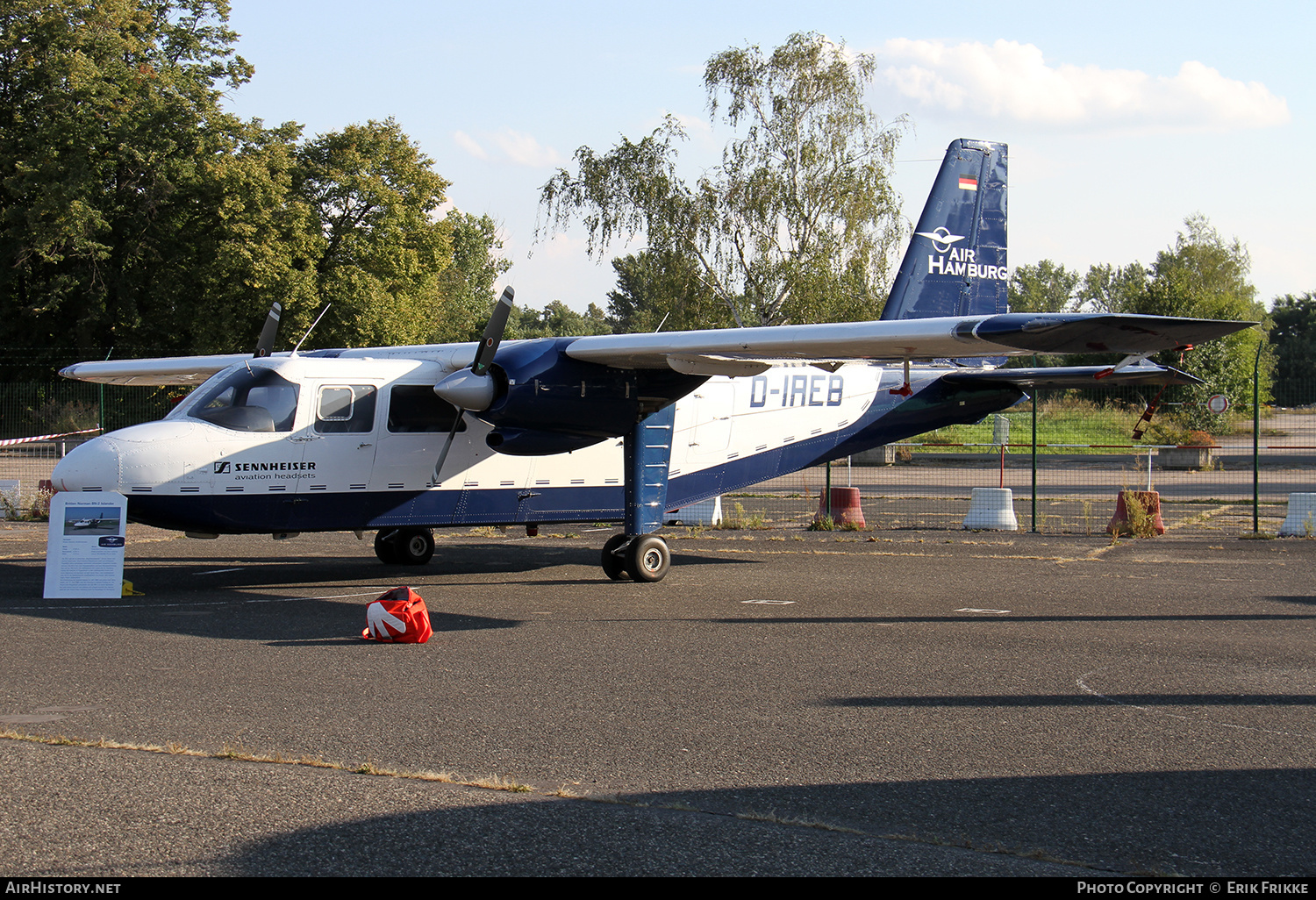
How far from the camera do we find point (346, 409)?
12.1 metres

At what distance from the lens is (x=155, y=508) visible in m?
11.1

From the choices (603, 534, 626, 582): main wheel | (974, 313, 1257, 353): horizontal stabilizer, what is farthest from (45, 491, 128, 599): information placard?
(974, 313, 1257, 353): horizontal stabilizer

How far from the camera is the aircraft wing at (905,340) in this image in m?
8.59

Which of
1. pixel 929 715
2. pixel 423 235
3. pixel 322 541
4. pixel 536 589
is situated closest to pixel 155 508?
pixel 536 589

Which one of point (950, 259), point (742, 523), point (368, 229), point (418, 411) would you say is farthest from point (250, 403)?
point (368, 229)

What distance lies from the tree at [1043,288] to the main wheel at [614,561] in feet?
398

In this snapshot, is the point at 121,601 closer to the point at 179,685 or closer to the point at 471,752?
the point at 179,685

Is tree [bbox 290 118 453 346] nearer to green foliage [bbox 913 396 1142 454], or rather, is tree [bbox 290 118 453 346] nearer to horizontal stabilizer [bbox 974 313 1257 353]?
green foliage [bbox 913 396 1142 454]

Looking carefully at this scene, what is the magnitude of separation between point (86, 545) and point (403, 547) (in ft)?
13.7

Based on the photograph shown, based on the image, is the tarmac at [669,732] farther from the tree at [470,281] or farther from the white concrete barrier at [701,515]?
the tree at [470,281]

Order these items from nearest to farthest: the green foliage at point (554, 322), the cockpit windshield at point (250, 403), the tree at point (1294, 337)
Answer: the cockpit windshield at point (250, 403) → the tree at point (1294, 337) → the green foliage at point (554, 322)

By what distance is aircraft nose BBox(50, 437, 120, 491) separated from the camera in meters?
10.9

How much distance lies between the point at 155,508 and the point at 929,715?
26.4 ft

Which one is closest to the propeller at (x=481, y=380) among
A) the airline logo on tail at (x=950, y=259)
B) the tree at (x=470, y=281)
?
the airline logo on tail at (x=950, y=259)
